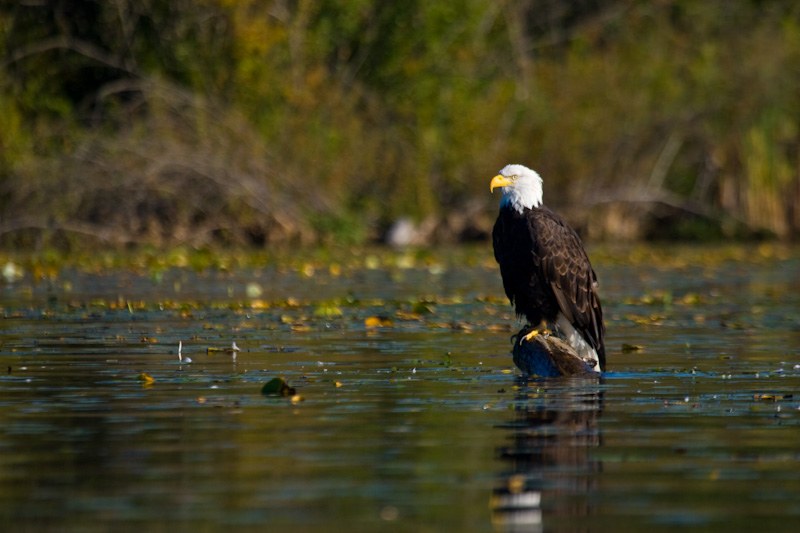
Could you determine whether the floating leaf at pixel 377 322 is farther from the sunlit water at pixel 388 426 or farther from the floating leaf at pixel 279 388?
the floating leaf at pixel 279 388

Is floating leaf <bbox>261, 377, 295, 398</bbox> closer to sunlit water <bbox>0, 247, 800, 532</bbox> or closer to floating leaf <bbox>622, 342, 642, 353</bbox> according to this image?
sunlit water <bbox>0, 247, 800, 532</bbox>

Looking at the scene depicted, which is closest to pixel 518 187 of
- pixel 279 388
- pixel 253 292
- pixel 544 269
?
pixel 544 269

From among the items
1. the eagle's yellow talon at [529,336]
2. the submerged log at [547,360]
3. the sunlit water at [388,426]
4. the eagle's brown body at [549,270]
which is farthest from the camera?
the eagle's brown body at [549,270]

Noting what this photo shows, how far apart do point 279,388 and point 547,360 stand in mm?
2045

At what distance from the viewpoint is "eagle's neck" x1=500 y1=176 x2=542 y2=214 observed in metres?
10.9

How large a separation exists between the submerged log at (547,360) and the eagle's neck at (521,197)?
3.68 feet

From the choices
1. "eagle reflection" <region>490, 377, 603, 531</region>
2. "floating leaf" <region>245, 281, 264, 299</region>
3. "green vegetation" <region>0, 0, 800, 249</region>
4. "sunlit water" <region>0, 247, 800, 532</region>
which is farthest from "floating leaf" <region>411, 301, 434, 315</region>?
"green vegetation" <region>0, 0, 800, 249</region>

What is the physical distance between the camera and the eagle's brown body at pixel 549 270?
10.7m

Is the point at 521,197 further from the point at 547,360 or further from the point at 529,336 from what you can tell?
the point at 547,360

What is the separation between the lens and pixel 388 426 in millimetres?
7480

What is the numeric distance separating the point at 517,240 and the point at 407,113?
23.3 meters

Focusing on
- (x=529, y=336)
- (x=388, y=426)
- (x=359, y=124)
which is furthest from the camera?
(x=359, y=124)

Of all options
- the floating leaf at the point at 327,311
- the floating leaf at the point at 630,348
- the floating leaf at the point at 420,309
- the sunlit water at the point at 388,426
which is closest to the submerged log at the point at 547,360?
the sunlit water at the point at 388,426

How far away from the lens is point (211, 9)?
3059cm
